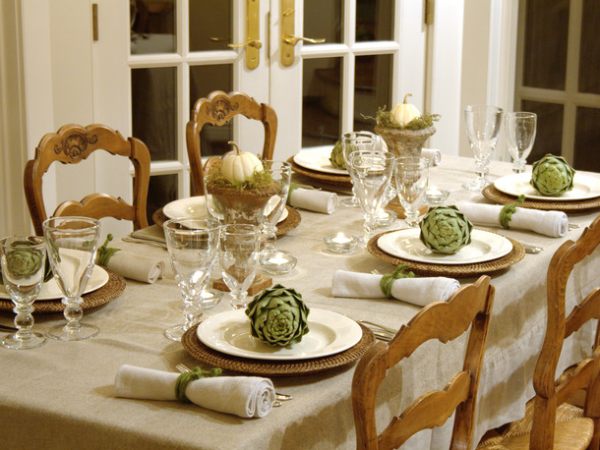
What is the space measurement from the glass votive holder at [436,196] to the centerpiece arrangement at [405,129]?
116mm

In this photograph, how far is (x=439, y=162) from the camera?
9.85 ft

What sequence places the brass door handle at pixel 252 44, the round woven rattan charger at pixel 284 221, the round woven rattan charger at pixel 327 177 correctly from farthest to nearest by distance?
the brass door handle at pixel 252 44, the round woven rattan charger at pixel 327 177, the round woven rattan charger at pixel 284 221

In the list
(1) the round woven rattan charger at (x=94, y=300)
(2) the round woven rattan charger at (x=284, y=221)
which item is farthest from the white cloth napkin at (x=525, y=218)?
(1) the round woven rattan charger at (x=94, y=300)

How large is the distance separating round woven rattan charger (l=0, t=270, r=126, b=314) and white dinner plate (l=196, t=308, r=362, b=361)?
22cm

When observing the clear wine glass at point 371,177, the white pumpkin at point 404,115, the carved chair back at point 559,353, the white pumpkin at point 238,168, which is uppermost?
the white pumpkin at point 404,115

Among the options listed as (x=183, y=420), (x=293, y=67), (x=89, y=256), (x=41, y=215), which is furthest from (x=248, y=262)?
(x=293, y=67)

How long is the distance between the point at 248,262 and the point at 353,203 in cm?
89

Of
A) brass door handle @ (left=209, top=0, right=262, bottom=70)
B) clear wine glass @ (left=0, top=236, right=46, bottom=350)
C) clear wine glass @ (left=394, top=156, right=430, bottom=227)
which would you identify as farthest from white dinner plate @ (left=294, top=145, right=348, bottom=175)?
clear wine glass @ (left=0, top=236, right=46, bottom=350)

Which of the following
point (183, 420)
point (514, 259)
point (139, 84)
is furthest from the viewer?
point (139, 84)

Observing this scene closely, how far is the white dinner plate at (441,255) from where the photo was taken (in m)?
2.03

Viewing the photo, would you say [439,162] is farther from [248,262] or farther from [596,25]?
[596,25]

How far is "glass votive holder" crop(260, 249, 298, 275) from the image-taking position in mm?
2033

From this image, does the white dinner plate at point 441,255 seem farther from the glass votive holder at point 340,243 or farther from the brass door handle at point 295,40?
the brass door handle at point 295,40

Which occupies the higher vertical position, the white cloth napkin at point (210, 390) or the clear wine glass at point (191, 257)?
the clear wine glass at point (191, 257)
